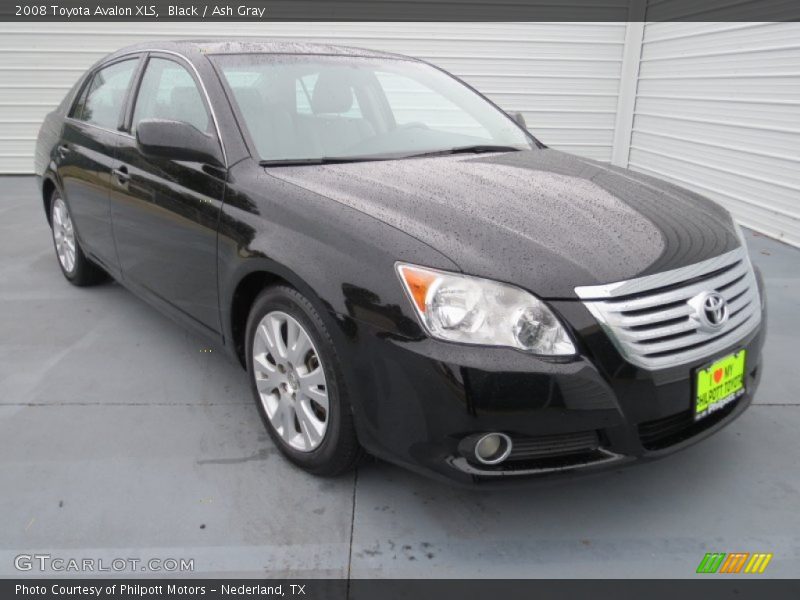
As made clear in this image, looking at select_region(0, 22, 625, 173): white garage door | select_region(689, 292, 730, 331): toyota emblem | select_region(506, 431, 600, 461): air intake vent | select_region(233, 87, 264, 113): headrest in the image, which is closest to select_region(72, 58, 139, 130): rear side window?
select_region(233, 87, 264, 113): headrest

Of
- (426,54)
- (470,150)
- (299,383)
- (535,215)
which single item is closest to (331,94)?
(470,150)

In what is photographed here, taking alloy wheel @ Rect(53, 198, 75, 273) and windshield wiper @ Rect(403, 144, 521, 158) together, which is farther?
alloy wheel @ Rect(53, 198, 75, 273)

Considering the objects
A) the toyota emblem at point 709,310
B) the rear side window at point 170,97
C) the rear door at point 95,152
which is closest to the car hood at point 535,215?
the toyota emblem at point 709,310

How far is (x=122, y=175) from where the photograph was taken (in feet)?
10.6

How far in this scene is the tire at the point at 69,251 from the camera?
422 centimetres

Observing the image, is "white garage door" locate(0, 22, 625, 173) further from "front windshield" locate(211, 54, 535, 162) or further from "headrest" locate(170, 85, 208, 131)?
"headrest" locate(170, 85, 208, 131)

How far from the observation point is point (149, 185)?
9.78 ft

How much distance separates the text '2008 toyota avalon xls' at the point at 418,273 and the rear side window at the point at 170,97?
0.04ft

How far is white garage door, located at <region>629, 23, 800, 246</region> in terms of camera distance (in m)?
5.71

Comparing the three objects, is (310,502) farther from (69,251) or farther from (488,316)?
(69,251)

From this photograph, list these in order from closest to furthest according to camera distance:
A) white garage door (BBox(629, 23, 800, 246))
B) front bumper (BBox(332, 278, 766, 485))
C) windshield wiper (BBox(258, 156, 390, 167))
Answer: front bumper (BBox(332, 278, 766, 485)) → windshield wiper (BBox(258, 156, 390, 167)) → white garage door (BBox(629, 23, 800, 246))

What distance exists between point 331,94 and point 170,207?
0.86 meters
